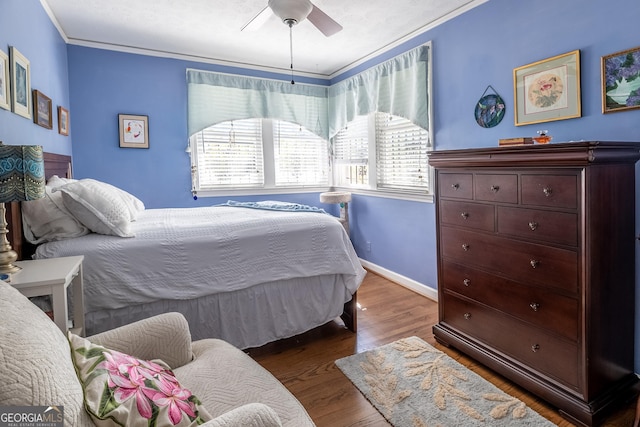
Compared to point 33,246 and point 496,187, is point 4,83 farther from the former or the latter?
point 496,187

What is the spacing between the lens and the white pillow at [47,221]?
6.46 ft

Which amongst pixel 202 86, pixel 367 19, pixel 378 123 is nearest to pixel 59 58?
pixel 202 86

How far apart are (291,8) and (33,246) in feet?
6.74

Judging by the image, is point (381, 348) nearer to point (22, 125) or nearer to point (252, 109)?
point (22, 125)

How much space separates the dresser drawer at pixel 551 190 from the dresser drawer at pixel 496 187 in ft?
0.19

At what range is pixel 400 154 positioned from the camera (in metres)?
3.85

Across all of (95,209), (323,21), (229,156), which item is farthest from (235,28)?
(95,209)

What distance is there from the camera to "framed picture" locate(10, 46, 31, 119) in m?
2.09

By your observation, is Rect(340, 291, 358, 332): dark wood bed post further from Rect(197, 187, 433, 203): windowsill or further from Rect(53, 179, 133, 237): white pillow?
Rect(53, 179, 133, 237): white pillow

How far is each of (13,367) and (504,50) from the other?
3.14 meters

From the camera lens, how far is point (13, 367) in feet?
2.16

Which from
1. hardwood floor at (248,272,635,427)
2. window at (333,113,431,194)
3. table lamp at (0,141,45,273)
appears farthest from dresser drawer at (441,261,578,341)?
table lamp at (0,141,45,273)

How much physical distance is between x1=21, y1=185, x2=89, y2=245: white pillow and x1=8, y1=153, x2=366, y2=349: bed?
34mm

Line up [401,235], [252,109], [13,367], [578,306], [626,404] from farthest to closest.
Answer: [252,109]
[401,235]
[626,404]
[578,306]
[13,367]
